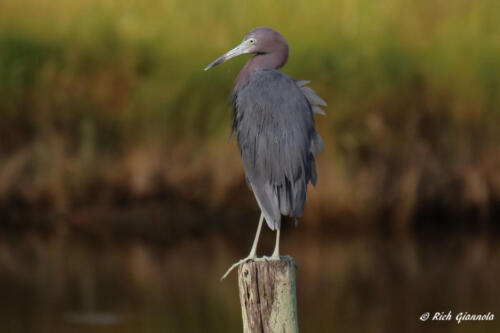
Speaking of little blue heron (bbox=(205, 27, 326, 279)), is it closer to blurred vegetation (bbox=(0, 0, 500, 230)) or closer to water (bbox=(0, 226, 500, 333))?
water (bbox=(0, 226, 500, 333))

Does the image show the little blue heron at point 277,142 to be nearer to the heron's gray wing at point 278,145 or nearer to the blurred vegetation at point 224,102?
the heron's gray wing at point 278,145

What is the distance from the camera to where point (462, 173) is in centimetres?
884

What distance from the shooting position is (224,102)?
902 centimetres

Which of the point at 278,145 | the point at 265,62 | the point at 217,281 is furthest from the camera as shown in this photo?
the point at 217,281

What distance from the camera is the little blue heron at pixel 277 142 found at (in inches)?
165

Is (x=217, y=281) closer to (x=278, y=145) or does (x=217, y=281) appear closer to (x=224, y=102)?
(x=224, y=102)

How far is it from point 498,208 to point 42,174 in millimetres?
4107

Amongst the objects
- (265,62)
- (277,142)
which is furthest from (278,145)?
(265,62)

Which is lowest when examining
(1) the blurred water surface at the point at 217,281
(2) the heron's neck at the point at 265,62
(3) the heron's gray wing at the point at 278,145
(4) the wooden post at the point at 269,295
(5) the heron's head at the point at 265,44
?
(1) the blurred water surface at the point at 217,281

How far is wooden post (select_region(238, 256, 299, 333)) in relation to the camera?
394 cm

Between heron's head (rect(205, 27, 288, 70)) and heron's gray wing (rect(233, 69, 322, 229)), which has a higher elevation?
heron's head (rect(205, 27, 288, 70))

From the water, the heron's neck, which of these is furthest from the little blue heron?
the water

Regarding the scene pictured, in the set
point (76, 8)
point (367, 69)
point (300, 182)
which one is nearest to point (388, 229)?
point (367, 69)

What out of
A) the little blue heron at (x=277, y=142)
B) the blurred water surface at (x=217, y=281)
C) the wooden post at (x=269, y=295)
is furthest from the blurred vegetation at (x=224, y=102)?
the wooden post at (x=269, y=295)
